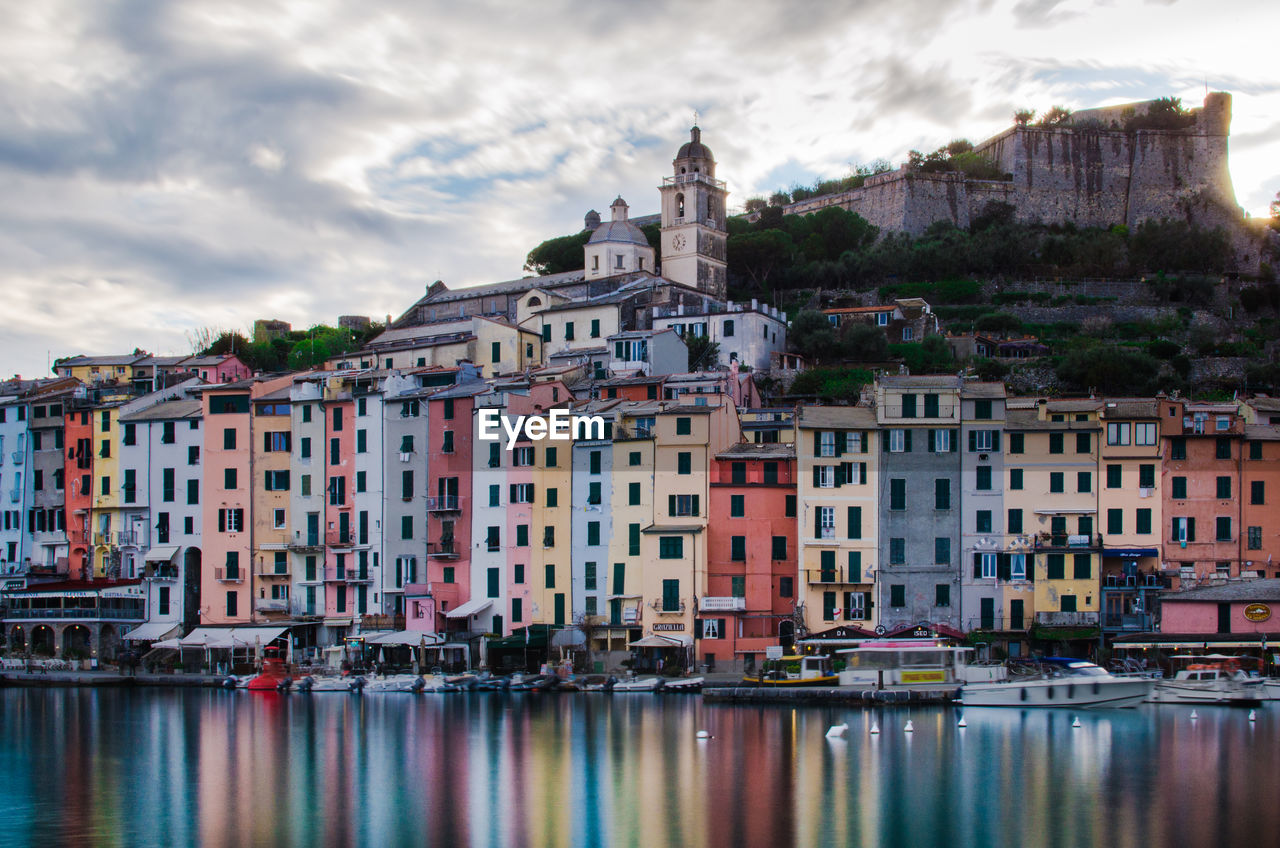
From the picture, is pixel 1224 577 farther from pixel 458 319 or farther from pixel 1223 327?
pixel 458 319

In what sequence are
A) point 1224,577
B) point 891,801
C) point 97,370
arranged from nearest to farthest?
point 891,801, point 1224,577, point 97,370

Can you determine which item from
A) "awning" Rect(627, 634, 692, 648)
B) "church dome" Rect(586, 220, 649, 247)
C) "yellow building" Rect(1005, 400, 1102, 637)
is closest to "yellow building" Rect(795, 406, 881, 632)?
"awning" Rect(627, 634, 692, 648)

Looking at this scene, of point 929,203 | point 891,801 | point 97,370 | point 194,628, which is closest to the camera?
point 891,801

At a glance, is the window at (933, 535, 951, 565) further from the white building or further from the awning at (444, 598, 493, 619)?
the white building

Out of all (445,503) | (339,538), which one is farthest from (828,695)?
(339,538)

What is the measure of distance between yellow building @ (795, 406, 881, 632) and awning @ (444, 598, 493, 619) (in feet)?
44.4

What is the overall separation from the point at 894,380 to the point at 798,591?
9517 millimetres

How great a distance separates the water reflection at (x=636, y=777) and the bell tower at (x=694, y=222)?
47507mm

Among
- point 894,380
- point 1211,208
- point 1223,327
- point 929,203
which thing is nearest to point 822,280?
point 929,203

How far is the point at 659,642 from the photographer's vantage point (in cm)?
5744

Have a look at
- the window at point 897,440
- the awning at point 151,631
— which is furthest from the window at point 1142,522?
the awning at point 151,631

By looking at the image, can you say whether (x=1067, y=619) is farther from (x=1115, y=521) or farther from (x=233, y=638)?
(x=233, y=638)

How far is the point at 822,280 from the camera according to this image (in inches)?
4001

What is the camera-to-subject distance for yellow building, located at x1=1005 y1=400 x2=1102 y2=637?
56.4 metres
